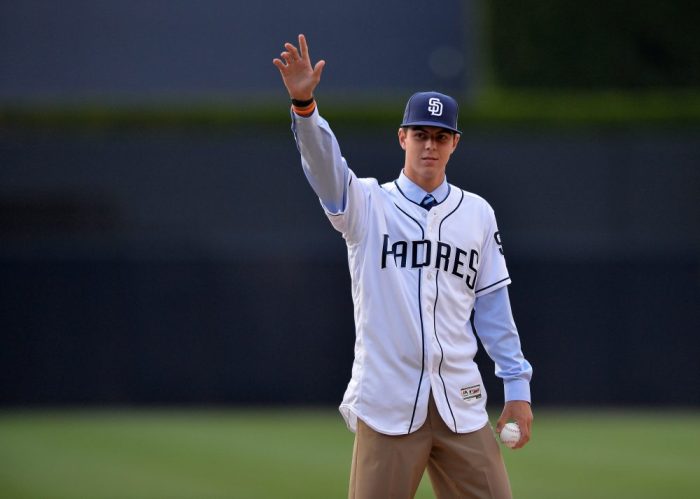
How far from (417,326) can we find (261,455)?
6736 millimetres

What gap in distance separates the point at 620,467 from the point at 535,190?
20.6 feet

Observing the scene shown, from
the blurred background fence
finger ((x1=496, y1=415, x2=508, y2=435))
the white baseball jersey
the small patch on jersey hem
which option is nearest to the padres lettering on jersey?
the white baseball jersey

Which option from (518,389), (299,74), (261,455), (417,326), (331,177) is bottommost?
(261,455)

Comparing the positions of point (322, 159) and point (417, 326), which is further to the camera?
point (417, 326)

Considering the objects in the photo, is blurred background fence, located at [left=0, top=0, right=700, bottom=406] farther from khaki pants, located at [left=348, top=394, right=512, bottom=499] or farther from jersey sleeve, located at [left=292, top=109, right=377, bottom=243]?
jersey sleeve, located at [left=292, top=109, right=377, bottom=243]

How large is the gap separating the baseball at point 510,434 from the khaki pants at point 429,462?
0.19 feet

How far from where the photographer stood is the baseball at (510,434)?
4.84 meters

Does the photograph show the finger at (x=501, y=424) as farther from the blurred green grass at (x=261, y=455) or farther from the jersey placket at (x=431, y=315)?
the blurred green grass at (x=261, y=455)

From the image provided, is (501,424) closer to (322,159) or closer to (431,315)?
(431,315)

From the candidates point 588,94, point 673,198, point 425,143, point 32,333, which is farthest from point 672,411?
point 425,143

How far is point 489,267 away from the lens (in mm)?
4926

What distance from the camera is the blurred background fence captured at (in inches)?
604

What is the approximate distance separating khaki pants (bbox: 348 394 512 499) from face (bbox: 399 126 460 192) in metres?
0.84

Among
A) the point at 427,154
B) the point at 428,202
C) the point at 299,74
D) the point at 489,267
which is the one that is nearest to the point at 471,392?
the point at 489,267
